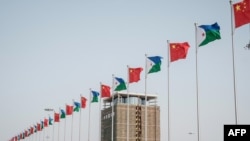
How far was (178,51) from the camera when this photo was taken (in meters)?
40.8

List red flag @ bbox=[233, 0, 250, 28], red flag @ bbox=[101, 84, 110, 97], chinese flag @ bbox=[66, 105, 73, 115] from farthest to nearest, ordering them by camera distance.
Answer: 1. chinese flag @ bbox=[66, 105, 73, 115]
2. red flag @ bbox=[101, 84, 110, 97]
3. red flag @ bbox=[233, 0, 250, 28]

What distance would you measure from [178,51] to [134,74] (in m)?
10.2

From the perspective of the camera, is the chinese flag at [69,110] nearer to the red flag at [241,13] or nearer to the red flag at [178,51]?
the red flag at [178,51]

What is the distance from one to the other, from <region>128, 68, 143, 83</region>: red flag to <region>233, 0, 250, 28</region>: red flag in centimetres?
1841

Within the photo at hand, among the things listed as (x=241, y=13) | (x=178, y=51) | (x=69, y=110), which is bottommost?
(x=69, y=110)

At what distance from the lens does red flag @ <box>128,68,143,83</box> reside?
49.4 metres

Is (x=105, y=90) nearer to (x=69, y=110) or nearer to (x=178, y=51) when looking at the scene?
(x=69, y=110)

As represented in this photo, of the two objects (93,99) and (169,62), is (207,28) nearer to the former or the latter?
(169,62)

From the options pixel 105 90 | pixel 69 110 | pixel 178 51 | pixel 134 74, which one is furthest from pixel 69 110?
pixel 178 51

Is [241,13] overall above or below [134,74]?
above

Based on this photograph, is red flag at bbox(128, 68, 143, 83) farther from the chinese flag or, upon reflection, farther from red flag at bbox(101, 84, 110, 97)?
the chinese flag

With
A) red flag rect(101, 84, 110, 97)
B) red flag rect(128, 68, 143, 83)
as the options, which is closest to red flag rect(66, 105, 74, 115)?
red flag rect(101, 84, 110, 97)

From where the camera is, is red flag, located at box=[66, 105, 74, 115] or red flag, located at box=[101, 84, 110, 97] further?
red flag, located at box=[66, 105, 74, 115]

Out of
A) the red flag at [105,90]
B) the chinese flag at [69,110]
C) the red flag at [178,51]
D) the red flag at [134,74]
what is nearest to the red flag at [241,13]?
the red flag at [178,51]
